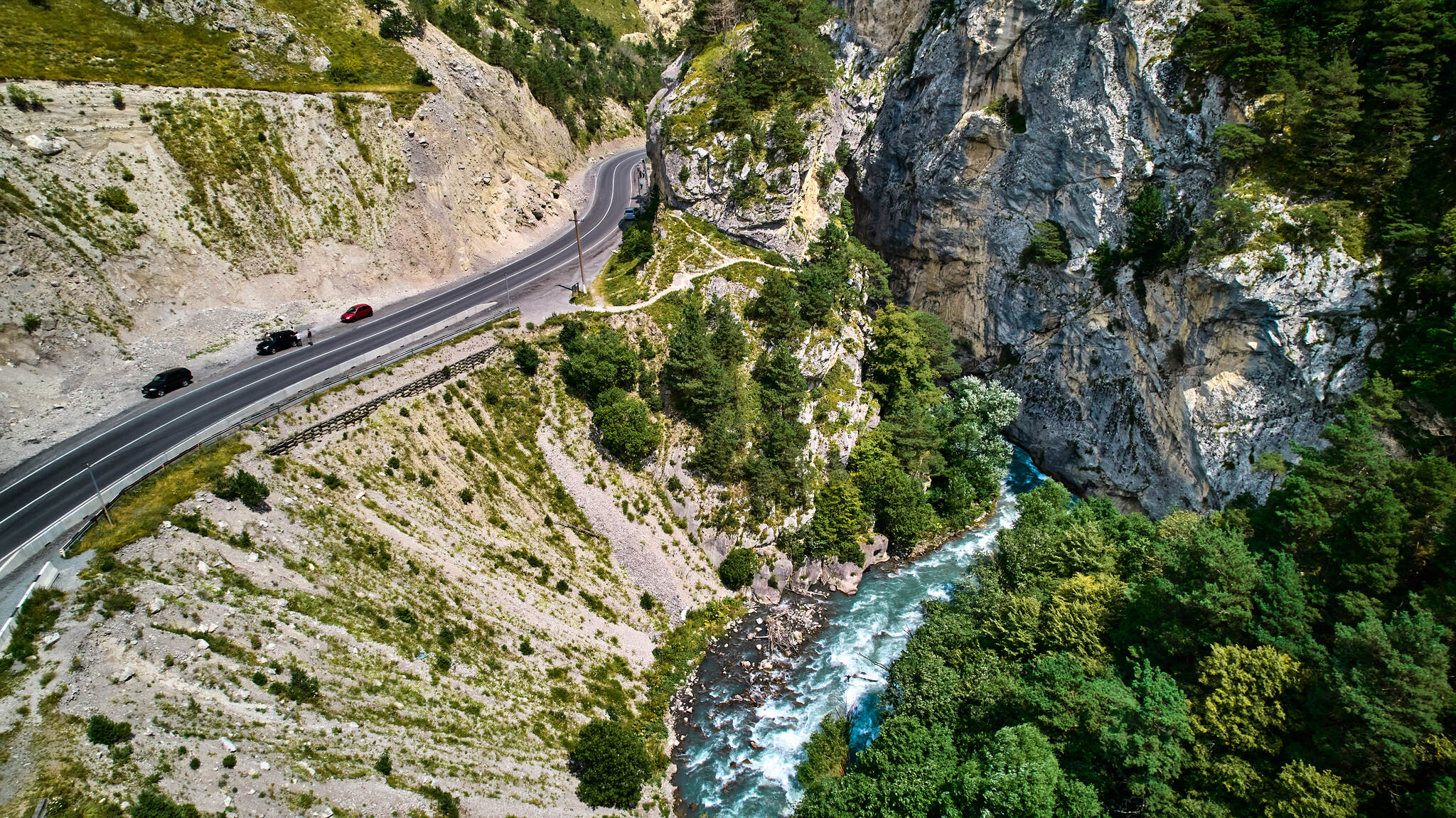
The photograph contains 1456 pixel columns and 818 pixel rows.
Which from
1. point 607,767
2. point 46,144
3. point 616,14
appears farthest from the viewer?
point 616,14

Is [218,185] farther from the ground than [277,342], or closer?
farther from the ground

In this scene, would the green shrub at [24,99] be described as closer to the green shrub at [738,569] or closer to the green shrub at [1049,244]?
the green shrub at [738,569]

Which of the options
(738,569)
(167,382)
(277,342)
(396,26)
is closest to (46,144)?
(277,342)

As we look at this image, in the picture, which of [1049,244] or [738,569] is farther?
[1049,244]

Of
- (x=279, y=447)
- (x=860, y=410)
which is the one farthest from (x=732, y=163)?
(x=279, y=447)

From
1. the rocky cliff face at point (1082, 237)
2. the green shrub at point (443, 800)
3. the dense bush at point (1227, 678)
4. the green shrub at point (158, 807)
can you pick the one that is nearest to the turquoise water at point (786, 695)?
the dense bush at point (1227, 678)

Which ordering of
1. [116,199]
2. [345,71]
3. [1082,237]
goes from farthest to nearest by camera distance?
[345,71]
[1082,237]
[116,199]

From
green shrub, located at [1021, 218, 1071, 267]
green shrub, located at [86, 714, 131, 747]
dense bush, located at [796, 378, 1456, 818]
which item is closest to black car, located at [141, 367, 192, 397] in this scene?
green shrub, located at [86, 714, 131, 747]

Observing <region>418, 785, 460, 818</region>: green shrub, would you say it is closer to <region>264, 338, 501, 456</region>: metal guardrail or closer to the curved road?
the curved road

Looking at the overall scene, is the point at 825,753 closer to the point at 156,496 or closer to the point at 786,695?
the point at 786,695
